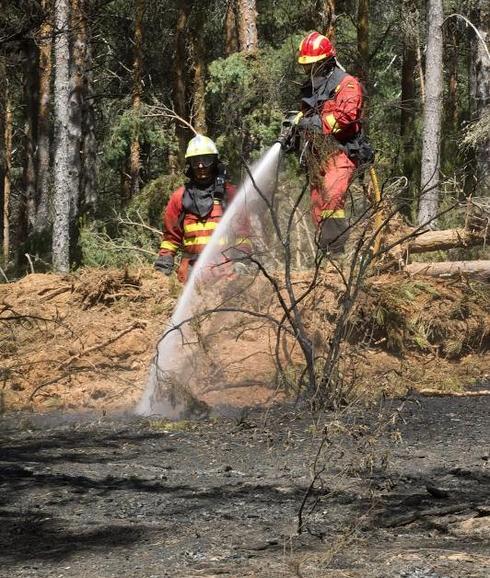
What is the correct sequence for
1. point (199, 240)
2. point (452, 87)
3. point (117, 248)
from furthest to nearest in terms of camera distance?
point (452, 87), point (117, 248), point (199, 240)

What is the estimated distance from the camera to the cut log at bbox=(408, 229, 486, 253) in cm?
1003

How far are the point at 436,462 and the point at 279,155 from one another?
3.49 metres

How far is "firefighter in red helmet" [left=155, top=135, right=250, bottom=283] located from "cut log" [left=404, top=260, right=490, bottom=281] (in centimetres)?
172

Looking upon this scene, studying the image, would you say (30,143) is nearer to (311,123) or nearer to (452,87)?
(452,87)

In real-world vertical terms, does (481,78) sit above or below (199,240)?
above

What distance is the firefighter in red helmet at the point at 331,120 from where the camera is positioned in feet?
27.6

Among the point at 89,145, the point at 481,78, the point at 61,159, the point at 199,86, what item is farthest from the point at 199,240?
the point at 89,145

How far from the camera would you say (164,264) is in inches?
396

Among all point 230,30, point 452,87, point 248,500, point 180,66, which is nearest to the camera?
point 248,500

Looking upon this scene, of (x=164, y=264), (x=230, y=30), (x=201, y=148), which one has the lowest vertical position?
(x=164, y=264)

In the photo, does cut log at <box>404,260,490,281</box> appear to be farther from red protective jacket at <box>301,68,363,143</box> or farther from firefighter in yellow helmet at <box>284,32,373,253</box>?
red protective jacket at <box>301,68,363,143</box>

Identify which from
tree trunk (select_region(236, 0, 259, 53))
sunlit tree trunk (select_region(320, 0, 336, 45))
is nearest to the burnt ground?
tree trunk (select_region(236, 0, 259, 53))

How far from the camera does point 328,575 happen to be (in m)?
3.84

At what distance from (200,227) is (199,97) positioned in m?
14.5
